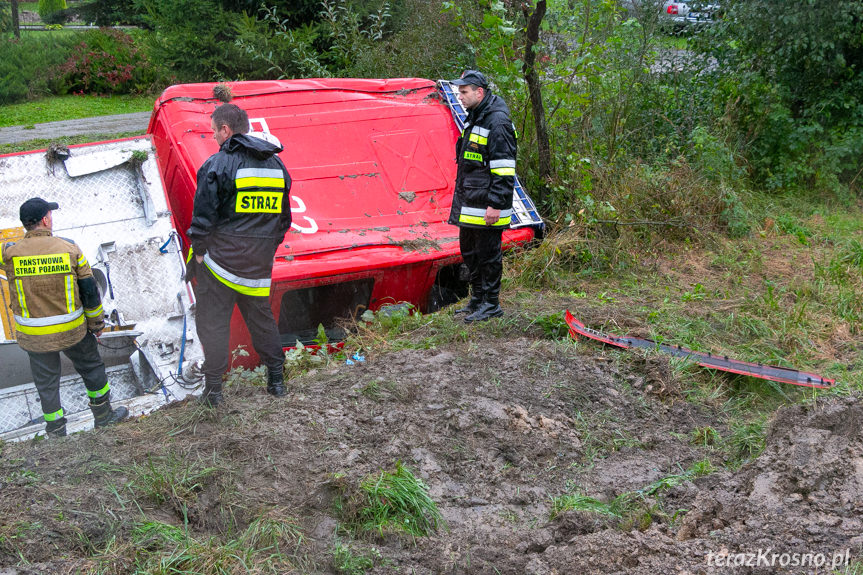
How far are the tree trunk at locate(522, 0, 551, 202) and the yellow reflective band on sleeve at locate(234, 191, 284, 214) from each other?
3220 mm

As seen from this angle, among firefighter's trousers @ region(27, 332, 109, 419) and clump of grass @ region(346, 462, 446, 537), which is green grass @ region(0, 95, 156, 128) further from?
clump of grass @ region(346, 462, 446, 537)

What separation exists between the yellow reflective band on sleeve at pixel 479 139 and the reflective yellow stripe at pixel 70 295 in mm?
2748

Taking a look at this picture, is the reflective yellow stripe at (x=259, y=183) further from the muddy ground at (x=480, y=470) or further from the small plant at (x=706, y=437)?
the small plant at (x=706, y=437)

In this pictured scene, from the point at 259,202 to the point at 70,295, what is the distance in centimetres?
127

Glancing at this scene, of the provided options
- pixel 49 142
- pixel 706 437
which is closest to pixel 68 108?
pixel 49 142

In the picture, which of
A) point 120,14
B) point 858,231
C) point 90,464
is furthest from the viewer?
point 120,14

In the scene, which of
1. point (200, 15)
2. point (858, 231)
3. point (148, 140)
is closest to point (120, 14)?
point (200, 15)

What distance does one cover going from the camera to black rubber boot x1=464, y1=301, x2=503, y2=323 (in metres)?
5.09

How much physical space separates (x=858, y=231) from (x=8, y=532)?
25.0 feet

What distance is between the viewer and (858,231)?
23.4 ft

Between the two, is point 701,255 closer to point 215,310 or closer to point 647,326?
point 647,326

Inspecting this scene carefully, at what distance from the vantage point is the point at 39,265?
3.99 m

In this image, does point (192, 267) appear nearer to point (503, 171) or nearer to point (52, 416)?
point (52, 416)

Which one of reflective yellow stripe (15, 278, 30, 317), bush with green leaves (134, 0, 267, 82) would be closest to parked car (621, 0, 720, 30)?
bush with green leaves (134, 0, 267, 82)
